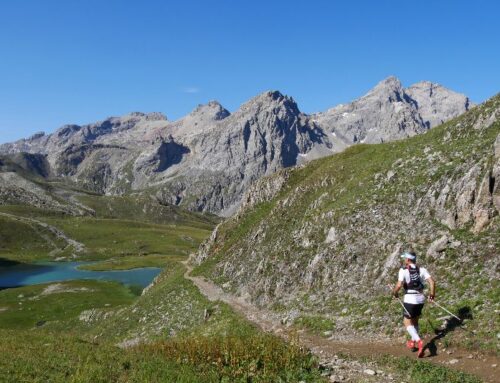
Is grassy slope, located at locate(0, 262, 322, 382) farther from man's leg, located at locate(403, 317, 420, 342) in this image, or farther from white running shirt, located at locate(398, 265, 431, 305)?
white running shirt, located at locate(398, 265, 431, 305)

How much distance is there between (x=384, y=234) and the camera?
36.4 metres

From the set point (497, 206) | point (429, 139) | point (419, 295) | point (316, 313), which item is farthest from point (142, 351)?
point (429, 139)

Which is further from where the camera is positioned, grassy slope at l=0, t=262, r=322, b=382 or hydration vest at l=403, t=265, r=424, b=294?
hydration vest at l=403, t=265, r=424, b=294

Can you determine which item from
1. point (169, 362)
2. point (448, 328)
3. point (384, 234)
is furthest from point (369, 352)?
point (384, 234)

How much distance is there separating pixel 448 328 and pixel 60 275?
17876 centimetres

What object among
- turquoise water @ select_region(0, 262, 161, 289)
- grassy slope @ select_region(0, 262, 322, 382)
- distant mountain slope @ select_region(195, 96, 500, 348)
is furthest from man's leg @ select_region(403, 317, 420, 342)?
turquoise water @ select_region(0, 262, 161, 289)

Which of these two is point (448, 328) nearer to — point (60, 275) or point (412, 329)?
point (412, 329)

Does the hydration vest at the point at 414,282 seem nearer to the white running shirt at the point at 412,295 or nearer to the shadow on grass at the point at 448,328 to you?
the white running shirt at the point at 412,295

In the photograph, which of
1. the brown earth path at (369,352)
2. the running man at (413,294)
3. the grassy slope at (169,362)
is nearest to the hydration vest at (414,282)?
the running man at (413,294)

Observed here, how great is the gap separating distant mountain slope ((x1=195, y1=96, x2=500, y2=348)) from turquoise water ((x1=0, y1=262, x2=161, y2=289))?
93991 mm

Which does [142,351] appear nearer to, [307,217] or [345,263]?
[345,263]

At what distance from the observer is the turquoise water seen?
151 meters

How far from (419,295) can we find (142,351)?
12931 millimetres

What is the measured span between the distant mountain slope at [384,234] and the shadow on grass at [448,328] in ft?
0.65
